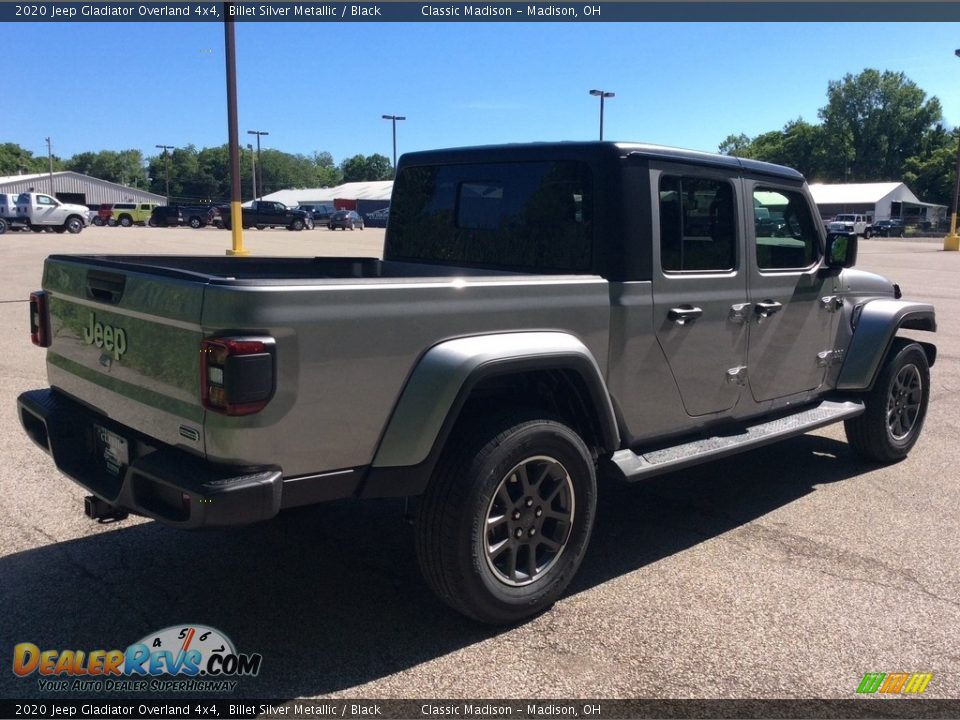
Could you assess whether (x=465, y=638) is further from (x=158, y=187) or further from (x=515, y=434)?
(x=158, y=187)

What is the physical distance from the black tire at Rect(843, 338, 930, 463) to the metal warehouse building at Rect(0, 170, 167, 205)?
9397cm

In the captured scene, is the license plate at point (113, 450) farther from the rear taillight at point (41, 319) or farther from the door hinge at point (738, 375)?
the door hinge at point (738, 375)

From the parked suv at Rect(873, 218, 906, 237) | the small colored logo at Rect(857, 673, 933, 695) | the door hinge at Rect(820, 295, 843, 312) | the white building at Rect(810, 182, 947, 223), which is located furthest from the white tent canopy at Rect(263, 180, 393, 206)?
the small colored logo at Rect(857, 673, 933, 695)

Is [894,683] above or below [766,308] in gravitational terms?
below

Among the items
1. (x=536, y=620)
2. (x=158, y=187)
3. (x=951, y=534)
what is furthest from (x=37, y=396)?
(x=158, y=187)

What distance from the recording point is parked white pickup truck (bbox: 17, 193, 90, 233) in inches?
1474

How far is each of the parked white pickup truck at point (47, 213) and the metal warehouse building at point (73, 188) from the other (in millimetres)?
53869

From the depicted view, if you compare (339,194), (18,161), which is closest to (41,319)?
(339,194)

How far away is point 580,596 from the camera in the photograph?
375 cm

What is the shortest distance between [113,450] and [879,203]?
302 feet

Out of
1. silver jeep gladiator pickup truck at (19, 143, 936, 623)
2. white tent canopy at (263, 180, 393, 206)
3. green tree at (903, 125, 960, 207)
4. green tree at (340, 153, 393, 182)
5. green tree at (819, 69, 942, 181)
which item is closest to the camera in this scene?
silver jeep gladiator pickup truck at (19, 143, 936, 623)

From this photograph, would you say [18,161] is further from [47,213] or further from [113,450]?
[113,450]

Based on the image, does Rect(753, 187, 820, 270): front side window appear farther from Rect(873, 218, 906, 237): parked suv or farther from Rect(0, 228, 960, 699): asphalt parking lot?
Rect(873, 218, 906, 237): parked suv

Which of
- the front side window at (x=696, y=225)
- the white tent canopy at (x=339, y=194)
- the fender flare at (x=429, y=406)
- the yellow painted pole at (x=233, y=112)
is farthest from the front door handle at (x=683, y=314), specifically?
the white tent canopy at (x=339, y=194)
